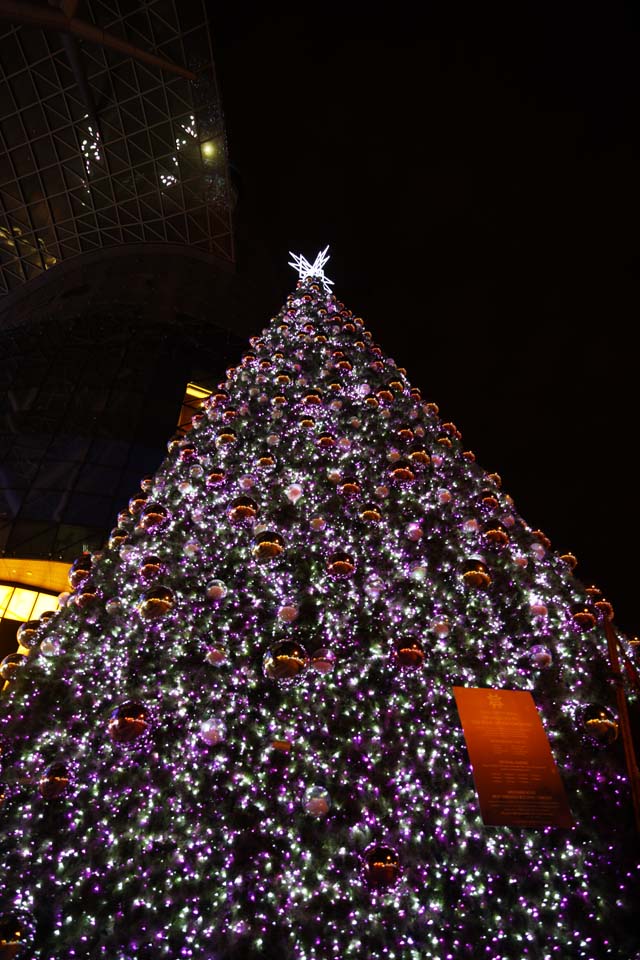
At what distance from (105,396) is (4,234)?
27.5ft

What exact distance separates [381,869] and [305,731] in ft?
3.11

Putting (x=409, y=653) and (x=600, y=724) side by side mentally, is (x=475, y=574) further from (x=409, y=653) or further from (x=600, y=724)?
(x=600, y=724)

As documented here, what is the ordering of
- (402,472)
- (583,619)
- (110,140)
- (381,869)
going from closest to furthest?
1. (381,869)
2. (583,619)
3. (402,472)
4. (110,140)

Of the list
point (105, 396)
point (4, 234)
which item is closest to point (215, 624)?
point (105, 396)

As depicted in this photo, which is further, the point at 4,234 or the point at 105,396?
the point at 4,234

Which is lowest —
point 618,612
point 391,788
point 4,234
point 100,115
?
point 391,788

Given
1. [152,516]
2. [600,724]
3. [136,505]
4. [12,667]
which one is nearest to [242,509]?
[152,516]

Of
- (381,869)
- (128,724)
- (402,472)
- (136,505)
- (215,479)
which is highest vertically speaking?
(402,472)

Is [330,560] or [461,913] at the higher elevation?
[330,560]

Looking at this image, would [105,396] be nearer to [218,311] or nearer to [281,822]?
[218,311]

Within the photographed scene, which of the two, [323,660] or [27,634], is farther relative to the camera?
[27,634]

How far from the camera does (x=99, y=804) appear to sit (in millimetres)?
3223

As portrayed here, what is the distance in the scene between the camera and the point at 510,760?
350cm

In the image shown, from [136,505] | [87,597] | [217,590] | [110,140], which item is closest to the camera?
[217,590]
